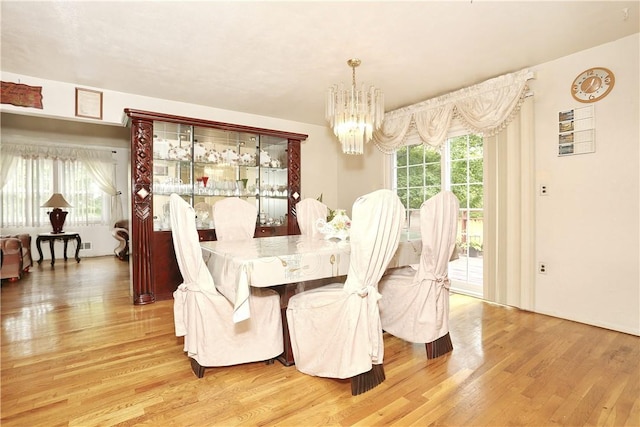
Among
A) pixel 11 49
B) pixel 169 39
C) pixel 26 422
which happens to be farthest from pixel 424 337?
pixel 11 49

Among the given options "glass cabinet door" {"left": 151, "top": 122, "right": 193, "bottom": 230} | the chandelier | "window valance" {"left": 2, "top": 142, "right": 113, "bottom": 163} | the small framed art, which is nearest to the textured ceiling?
the small framed art

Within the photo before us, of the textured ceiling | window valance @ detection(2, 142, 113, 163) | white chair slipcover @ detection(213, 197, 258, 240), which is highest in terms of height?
the textured ceiling

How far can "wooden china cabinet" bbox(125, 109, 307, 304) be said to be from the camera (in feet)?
11.7

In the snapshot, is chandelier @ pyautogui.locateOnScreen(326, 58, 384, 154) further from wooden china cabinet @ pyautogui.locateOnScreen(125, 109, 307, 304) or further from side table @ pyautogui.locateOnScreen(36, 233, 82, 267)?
side table @ pyautogui.locateOnScreen(36, 233, 82, 267)

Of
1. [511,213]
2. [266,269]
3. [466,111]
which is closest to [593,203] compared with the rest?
[511,213]

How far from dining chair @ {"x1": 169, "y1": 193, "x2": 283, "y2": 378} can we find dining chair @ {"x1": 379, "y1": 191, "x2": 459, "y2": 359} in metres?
0.96

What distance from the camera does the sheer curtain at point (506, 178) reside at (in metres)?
3.20

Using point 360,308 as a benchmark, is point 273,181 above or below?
above

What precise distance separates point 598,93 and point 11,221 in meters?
9.12

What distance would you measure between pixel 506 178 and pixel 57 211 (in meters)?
7.65

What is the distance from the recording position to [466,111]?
3.60 m

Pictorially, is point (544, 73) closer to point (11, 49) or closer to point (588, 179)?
point (588, 179)

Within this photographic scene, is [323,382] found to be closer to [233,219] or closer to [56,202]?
[233,219]

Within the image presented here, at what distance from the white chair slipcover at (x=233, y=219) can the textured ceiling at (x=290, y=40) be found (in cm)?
134
